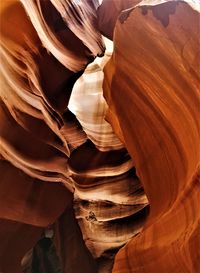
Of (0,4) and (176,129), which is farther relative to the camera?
(0,4)

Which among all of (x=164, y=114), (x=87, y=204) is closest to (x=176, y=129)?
(x=164, y=114)

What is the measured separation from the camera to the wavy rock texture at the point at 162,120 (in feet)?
1.52

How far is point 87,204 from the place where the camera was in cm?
55

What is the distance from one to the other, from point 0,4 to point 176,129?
262 mm

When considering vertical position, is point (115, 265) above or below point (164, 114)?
below

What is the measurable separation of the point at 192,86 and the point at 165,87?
1.1 inches

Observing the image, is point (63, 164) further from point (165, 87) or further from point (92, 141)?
point (165, 87)

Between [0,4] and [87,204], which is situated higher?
[0,4]

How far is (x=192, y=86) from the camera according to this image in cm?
46

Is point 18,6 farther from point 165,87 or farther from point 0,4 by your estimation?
point 165,87

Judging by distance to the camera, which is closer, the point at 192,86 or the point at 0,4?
the point at 192,86

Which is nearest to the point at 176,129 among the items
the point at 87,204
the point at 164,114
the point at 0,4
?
the point at 164,114

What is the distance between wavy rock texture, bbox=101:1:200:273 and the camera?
462 mm

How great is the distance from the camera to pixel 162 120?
481mm
